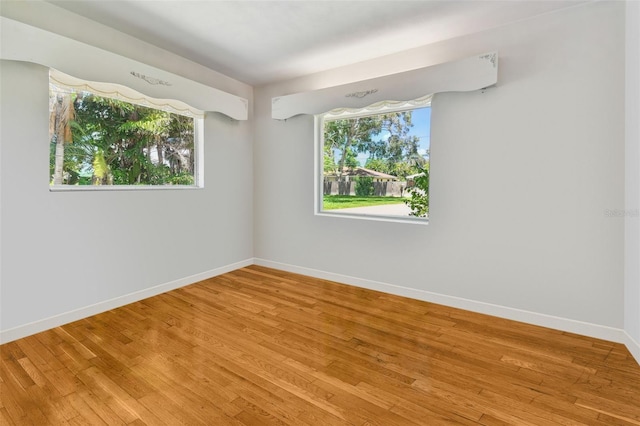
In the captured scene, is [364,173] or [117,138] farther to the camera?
[364,173]

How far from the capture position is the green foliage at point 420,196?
3.47 meters

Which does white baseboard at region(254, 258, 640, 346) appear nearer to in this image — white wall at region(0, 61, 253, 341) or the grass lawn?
the grass lawn

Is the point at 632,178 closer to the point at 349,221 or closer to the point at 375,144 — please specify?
the point at 375,144

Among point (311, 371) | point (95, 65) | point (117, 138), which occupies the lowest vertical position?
point (311, 371)

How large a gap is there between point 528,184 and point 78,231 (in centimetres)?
393

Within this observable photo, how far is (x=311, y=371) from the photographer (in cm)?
205

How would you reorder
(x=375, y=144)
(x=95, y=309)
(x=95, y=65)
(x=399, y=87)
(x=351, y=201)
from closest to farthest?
(x=95, y=65) → (x=95, y=309) → (x=399, y=87) → (x=375, y=144) → (x=351, y=201)

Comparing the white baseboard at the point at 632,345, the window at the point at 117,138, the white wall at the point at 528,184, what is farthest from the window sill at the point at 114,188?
the white baseboard at the point at 632,345

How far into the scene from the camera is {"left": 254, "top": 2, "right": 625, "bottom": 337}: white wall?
97.2 inches

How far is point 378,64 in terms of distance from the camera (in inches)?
140

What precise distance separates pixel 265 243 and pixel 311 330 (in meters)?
2.17

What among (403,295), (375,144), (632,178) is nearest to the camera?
(632,178)

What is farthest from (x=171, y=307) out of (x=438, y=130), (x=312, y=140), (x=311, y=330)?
(x=438, y=130)

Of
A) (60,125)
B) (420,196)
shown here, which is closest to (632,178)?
(420,196)
